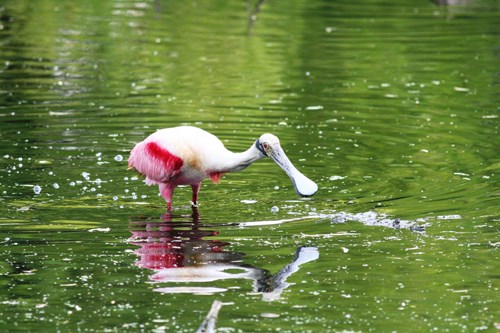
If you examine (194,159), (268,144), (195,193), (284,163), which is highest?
(268,144)

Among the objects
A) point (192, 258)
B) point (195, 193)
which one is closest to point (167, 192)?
point (195, 193)

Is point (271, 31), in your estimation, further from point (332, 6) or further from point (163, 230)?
point (163, 230)

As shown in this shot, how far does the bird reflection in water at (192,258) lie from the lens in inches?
362

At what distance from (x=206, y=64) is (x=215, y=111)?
14.0 feet

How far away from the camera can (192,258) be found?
9.96m

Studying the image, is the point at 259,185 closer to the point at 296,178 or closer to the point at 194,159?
the point at 194,159

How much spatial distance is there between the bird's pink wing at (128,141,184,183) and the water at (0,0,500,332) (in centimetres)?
29

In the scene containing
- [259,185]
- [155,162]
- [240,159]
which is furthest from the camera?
[259,185]

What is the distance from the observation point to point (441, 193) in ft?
39.6

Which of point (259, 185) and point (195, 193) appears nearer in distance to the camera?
point (195, 193)

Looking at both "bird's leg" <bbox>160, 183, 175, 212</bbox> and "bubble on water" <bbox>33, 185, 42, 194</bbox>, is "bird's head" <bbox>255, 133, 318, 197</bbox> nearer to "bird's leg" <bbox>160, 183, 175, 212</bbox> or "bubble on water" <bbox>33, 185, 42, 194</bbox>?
"bird's leg" <bbox>160, 183, 175, 212</bbox>

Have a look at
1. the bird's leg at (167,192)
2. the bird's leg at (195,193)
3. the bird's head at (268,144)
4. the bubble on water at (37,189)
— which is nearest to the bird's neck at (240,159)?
the bird's head at (268,144)

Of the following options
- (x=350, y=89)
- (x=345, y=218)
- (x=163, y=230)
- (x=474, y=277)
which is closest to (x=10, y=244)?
(x=163, y=230)

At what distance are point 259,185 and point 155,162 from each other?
1.22 metres
